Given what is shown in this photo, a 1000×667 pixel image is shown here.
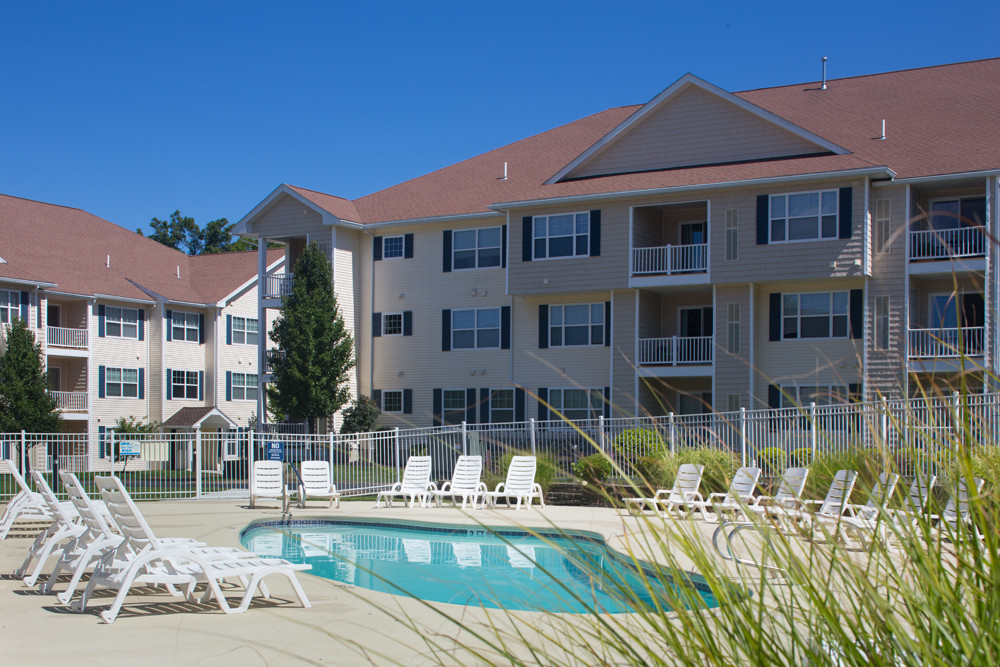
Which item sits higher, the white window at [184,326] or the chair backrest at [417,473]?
the white window at [184,326]

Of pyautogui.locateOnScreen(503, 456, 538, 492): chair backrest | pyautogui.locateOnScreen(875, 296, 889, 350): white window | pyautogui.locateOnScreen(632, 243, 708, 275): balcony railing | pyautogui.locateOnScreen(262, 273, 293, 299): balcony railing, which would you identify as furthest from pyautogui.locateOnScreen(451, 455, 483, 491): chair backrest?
pyautogui.locateOnScreen(262, 273, 293, 299): balcony railing

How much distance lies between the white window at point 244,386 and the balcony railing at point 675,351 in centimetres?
2156

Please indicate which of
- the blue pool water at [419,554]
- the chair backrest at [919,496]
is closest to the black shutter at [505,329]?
the blue pool water at [419,554]

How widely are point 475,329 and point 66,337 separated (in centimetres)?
1652

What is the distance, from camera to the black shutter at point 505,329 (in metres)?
30.0

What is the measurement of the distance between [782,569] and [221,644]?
5.36 metres

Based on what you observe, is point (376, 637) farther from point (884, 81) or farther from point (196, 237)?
point (196, 237)

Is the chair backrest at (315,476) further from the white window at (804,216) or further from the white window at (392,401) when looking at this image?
the white window at (804,216)

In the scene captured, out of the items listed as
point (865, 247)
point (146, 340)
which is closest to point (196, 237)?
point (146, 340)

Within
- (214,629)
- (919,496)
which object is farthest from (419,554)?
(919,496)

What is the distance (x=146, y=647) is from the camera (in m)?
6.58

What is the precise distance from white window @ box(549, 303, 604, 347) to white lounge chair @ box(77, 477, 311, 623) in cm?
2094

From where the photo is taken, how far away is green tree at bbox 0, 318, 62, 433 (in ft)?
101

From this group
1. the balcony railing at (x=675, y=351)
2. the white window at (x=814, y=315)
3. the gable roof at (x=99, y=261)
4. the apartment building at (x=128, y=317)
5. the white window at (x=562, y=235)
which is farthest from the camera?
the gable roof at (x=99, y=261)
